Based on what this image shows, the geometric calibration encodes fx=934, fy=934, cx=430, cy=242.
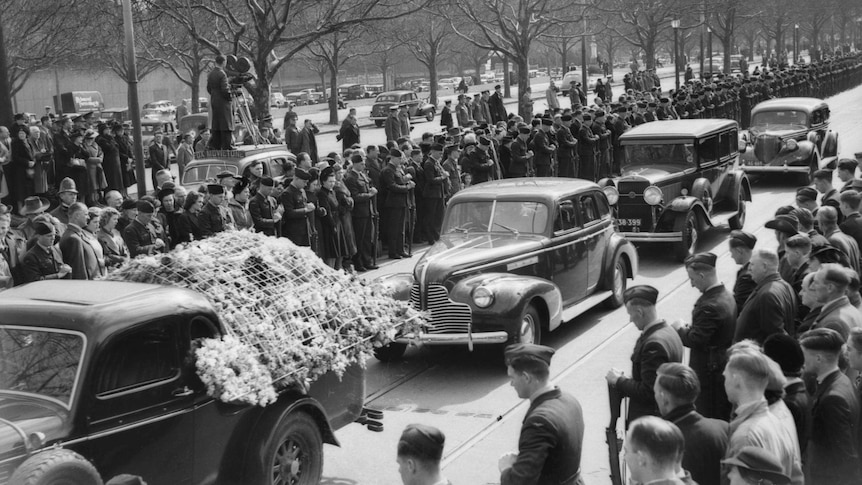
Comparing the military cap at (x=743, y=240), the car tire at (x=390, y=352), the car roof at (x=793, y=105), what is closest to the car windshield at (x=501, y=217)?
the car tire at (x=390, y=352)

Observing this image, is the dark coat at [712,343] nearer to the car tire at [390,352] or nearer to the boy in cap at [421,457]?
the boy in cap at [421,457]

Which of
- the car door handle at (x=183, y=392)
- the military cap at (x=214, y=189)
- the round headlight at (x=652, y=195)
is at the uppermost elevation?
the military cap at (x=214, y=189)

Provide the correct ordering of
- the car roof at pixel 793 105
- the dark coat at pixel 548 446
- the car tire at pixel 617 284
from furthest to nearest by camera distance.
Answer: the car roof at pixel 793 105
the car tire at pixel 617 284
the dark coat at pixel 548 446

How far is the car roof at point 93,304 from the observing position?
5.66m

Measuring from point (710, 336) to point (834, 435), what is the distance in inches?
55.7

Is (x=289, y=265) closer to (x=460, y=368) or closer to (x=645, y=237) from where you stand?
(x=460, y=368)

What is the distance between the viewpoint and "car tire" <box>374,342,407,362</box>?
10.6m

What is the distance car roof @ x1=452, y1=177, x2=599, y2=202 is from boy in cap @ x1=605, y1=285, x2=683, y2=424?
4.96m

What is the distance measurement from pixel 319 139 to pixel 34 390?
3434cm

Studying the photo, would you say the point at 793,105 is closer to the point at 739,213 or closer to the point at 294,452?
the point at 739,213

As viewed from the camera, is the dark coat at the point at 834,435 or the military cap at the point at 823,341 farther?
the military cap at the point at 823,341

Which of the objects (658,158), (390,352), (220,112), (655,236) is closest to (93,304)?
(390,352)

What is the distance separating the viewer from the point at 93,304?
5789 millimetres

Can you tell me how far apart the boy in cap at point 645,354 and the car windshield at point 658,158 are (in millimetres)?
9754
